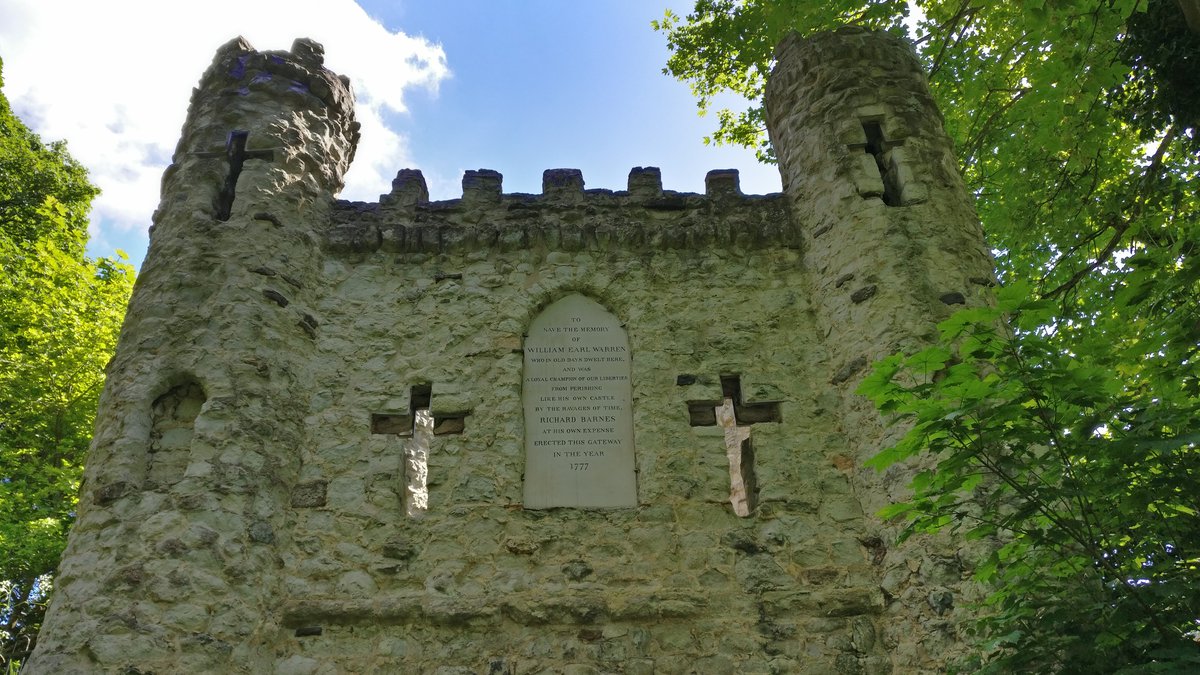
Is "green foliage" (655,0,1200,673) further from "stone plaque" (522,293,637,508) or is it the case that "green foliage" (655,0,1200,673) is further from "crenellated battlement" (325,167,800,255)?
"stone plaque" (522,293,637,508)

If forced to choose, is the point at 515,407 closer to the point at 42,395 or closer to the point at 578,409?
the point at 578,409

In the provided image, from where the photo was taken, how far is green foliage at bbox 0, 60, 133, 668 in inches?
379

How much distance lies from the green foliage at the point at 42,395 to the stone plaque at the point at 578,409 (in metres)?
6.77

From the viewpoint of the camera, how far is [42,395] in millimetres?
10758

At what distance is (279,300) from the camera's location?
603 cm

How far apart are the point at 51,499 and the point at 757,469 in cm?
981

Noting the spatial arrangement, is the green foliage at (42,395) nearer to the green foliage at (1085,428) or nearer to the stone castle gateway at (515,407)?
the stone castle gateway at (515,407)

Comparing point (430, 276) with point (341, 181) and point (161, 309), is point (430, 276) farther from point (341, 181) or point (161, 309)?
point (161, 309)

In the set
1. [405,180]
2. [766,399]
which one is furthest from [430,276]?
[766,399]

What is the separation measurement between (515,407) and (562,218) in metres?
1.81

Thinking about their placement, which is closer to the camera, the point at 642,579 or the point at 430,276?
the point at 642,579

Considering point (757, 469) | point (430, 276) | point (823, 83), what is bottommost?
point (757, 469)

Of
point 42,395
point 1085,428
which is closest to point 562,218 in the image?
point 1085,428

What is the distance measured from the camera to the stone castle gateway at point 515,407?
486 cm
